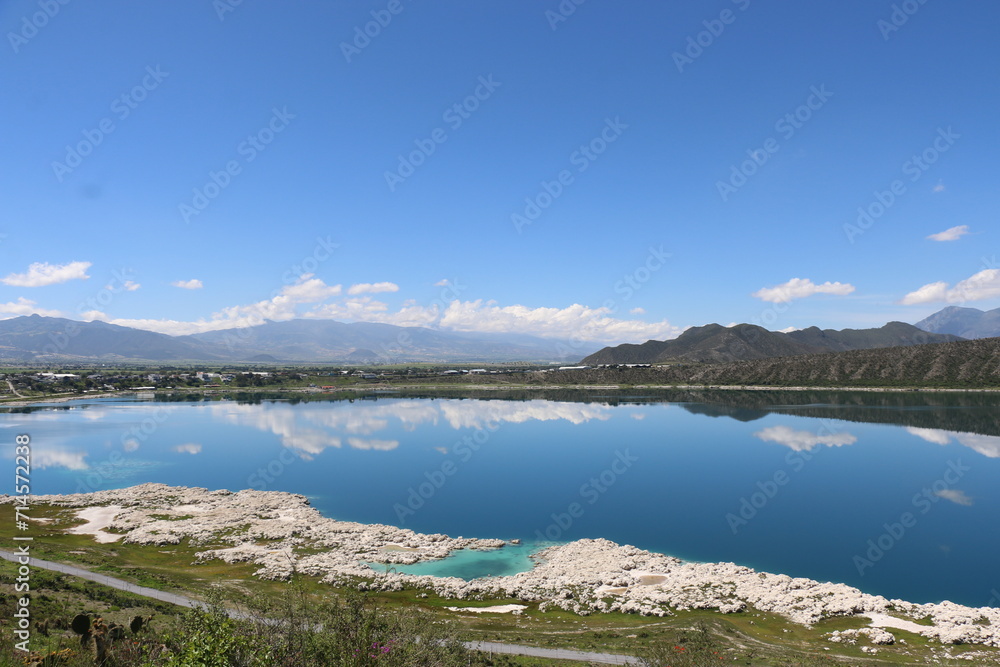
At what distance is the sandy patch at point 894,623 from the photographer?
77.2ft

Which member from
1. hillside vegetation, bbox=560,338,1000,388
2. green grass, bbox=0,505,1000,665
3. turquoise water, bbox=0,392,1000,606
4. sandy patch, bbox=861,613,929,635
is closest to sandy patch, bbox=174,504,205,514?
turquoise water, bbox=0,392,1000,606

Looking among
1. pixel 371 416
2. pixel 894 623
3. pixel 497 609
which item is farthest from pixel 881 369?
pixel 497 609

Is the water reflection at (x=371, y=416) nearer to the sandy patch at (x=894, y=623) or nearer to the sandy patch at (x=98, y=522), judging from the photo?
the sandy patch at (x=98, y=522)

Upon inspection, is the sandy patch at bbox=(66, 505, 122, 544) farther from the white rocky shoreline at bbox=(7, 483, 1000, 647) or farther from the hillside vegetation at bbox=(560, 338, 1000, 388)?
the hillside vegetation at bbox=(560, 338, 1000, 388)

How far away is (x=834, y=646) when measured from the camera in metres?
22.3

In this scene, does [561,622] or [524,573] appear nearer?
[561,622]

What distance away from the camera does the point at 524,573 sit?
31703mm

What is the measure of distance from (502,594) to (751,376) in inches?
6468

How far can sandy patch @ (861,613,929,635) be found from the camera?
77.2 feet

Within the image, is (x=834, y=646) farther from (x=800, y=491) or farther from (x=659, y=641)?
(x=800, y=491)

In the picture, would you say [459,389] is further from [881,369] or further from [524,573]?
[524,573]

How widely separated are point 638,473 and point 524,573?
32069mm

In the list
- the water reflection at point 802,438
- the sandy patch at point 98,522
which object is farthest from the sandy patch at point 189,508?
the water reflection at point 802,438

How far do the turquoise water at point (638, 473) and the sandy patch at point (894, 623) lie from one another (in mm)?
4720
